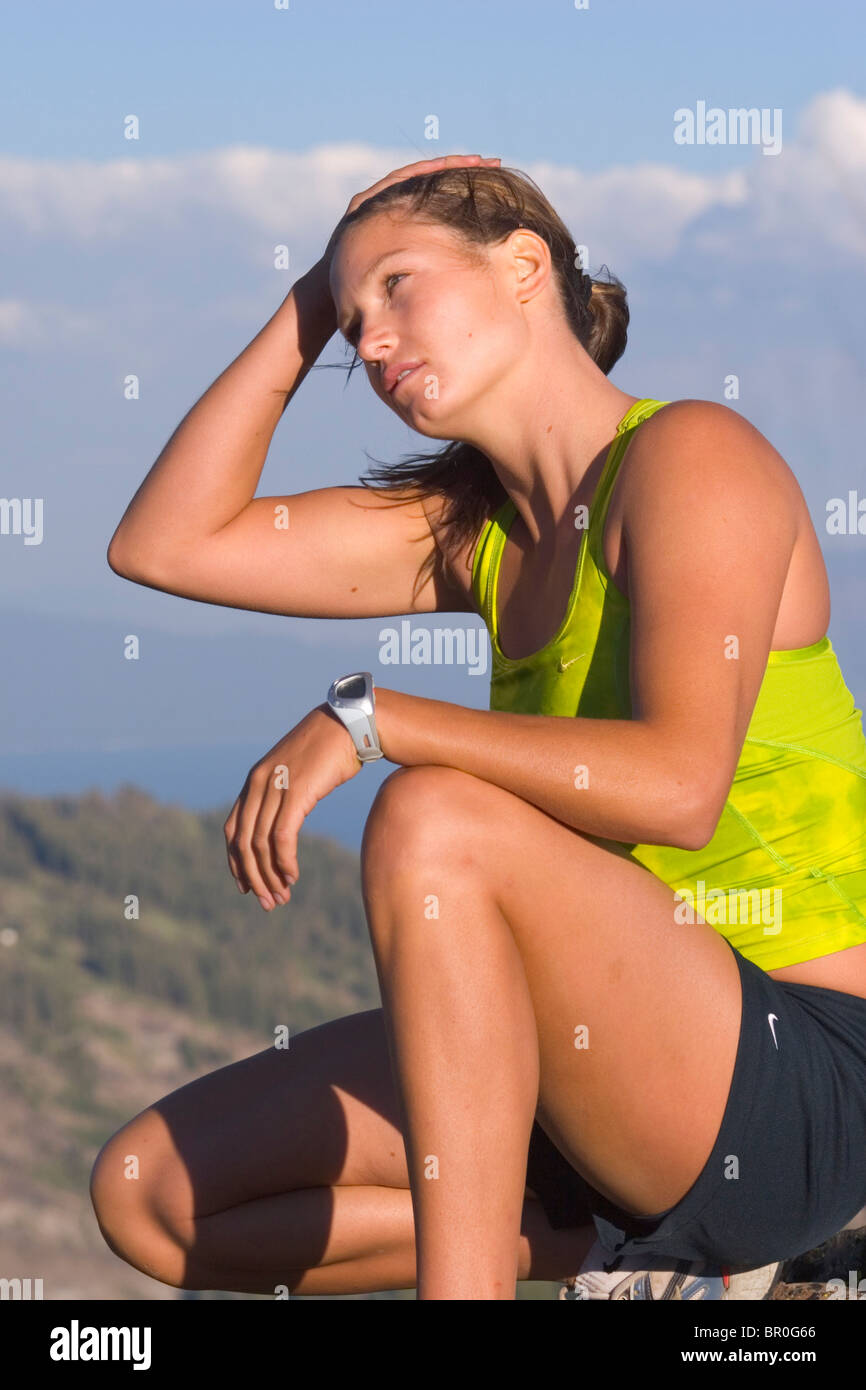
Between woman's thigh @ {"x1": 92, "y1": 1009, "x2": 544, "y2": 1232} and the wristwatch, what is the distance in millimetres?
689

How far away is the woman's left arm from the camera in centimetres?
190

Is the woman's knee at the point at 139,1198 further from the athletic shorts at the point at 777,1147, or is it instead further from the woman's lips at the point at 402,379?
the woman's lips at the point at 402,379

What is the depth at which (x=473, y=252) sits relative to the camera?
7.86ft

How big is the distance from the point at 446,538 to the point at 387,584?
0.47 ft

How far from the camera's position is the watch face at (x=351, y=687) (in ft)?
6.48

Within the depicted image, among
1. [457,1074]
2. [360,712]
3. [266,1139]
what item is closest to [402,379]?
[360,712]

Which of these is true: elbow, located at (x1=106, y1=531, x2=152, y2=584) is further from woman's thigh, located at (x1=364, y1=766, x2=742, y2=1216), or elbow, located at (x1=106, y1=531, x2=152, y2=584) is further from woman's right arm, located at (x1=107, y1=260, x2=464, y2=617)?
woman's thigh, located at (x1=364, y1=766, x2=742, y2=1216)

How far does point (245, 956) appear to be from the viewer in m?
71.5

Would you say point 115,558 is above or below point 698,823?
above

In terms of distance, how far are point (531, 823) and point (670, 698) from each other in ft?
0.81

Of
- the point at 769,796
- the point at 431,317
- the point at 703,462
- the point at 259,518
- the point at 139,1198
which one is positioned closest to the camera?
the point at 703,462

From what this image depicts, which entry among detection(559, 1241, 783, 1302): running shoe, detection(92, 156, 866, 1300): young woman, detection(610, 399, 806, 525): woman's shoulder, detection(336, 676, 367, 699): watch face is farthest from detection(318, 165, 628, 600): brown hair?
detection(559, 1241, 783, 1302): running shoe

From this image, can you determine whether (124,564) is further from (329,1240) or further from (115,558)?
(329,1240)
